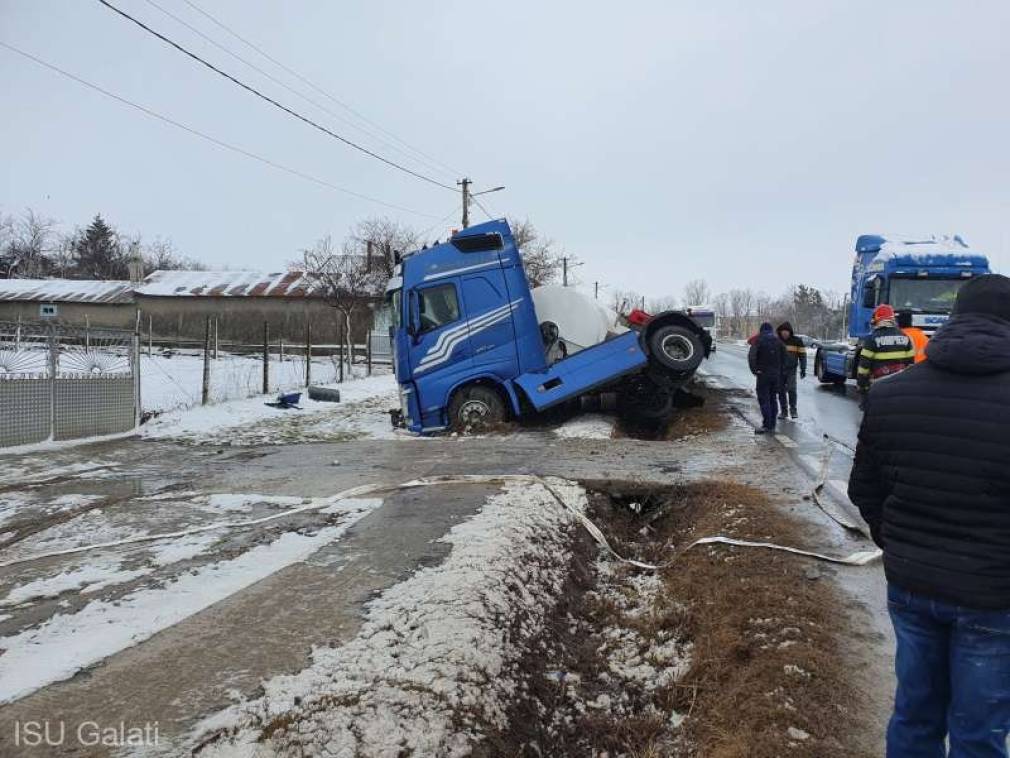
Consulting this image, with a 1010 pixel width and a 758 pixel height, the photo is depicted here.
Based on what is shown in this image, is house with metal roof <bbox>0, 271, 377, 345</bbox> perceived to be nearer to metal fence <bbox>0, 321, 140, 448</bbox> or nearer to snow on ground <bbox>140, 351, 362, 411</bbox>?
snow on ground <bbox>140, 351, 362, 411</bbox>

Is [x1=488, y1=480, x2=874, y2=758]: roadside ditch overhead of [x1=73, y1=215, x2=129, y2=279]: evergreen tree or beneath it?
beneath

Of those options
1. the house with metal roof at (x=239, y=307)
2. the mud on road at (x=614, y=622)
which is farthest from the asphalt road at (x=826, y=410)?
the house with metal roof at (x=239, y=307)

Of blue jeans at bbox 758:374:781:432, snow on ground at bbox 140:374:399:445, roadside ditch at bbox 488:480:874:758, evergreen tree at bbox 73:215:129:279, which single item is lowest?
roadside ditch at bbox 488:480:874:758

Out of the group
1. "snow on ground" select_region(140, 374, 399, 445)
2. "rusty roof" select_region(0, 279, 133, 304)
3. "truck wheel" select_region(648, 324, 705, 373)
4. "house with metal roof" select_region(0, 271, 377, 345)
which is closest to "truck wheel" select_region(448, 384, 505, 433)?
"snow on ground" select_region(140, 374, 399, 445)

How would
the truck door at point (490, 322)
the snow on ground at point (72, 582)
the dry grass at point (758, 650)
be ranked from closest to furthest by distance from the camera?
the dry grass at point (758, 650) < the snow on ground at point (72, 582) < the truck door at point (490, 322)

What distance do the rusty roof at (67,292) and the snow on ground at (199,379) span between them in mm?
21004

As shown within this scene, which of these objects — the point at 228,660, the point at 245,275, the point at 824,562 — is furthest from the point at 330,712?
the point at 245,275

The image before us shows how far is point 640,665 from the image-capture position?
384cm

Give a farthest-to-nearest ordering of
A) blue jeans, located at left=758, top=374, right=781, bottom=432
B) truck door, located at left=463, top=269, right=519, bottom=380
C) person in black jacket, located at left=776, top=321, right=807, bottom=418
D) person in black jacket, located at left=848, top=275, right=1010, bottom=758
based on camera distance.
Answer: person in black jacket, located at left=776, top=321, right=807, bottom=418
truck door, located at left=463, top=269, right=519, bottom=380
blue jeans, located at left=758, top=374, right=781, bottom=432
person in black jacket, located at left=848, top=275, right=1010, bottom=758

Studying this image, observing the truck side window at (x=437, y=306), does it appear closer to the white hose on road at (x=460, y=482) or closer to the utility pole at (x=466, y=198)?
the white hose on road at (x=460, y=482)

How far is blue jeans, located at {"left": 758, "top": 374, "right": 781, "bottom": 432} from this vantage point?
10906 millimetres

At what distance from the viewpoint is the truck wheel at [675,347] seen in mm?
11086

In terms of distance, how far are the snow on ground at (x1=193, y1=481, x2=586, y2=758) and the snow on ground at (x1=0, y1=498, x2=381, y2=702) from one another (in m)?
1.01

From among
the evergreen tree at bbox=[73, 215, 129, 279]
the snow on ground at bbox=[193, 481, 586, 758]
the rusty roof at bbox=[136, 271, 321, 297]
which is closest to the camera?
the snow on ground at bbox=[193, 481, 586, 758]
